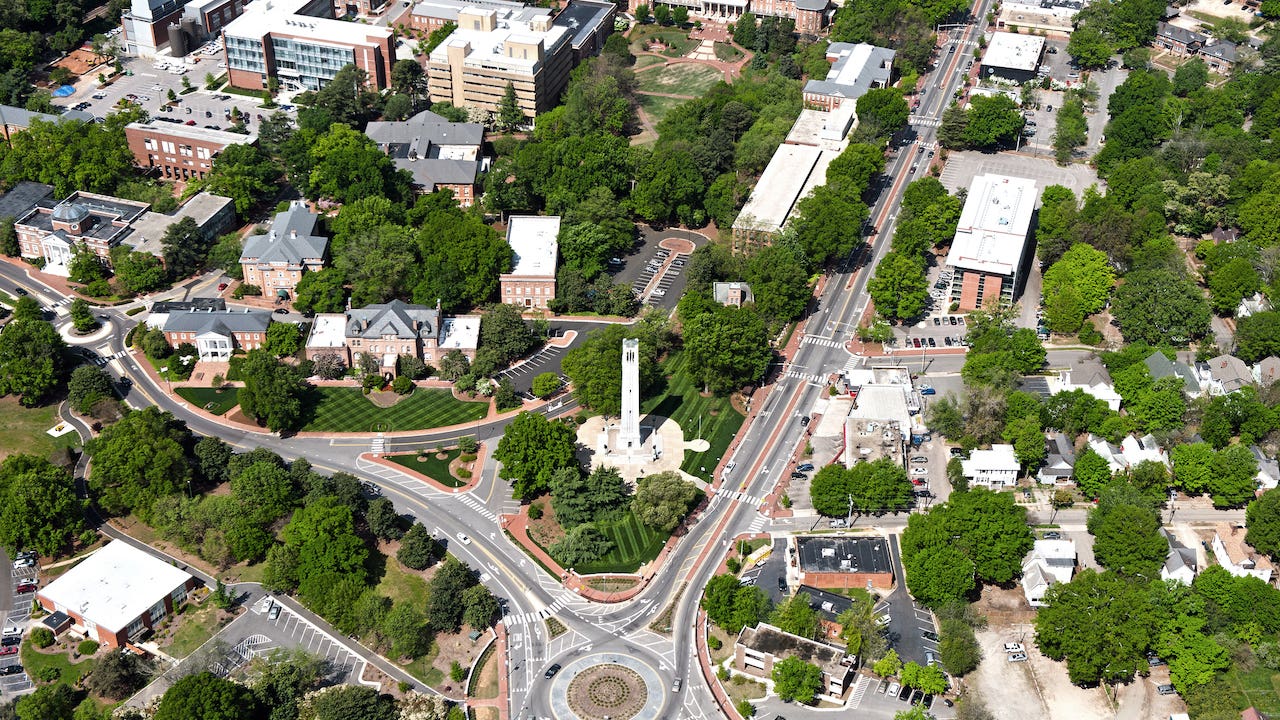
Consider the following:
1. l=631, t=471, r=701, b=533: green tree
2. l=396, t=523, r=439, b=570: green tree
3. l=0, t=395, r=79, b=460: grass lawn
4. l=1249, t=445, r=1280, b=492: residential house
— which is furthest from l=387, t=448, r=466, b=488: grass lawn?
l=1249, t=445, r=1280, b=492: residential house

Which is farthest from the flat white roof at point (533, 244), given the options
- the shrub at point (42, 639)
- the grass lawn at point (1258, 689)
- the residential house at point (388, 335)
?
the grass lawn at point (1258, 689)

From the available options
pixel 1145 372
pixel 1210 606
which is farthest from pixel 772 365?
pixel 1210 606

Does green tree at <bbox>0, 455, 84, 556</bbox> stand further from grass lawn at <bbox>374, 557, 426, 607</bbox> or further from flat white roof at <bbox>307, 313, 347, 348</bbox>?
flat white roof at <bbox>307, 313, 347, 348</bbox>

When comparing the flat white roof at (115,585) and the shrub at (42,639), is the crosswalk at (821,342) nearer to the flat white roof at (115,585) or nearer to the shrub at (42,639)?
the flat white roof at (115,585)

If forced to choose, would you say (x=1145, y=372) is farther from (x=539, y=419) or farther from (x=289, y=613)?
(x=289, y=613)

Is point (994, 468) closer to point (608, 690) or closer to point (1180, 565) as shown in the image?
point (1180, 565)

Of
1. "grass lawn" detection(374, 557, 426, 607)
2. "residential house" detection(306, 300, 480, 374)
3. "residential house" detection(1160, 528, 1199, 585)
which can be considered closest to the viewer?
"residential house" detection(1160, 528, 1199, 585)

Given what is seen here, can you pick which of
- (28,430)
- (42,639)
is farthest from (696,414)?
(28,430)
